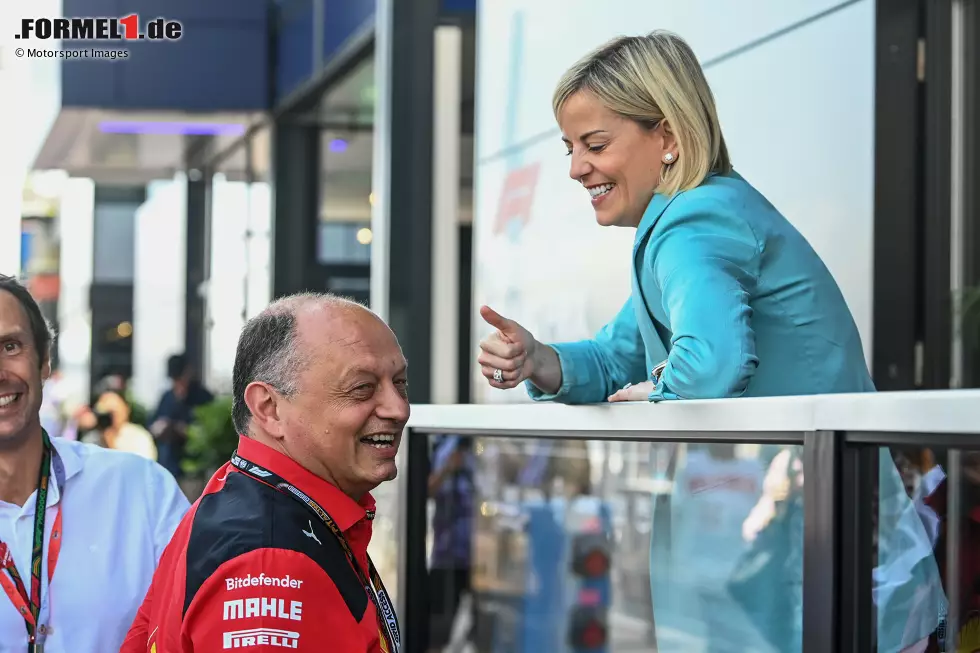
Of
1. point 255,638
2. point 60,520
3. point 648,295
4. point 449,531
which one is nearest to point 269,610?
point 255,638

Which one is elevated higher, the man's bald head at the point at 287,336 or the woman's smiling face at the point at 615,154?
the woman's smiling face at the point at 615,154

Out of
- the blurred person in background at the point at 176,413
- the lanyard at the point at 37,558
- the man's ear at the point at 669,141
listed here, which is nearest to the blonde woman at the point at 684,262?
the man's ear at the point at 669,141

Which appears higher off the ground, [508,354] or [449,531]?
[508,354]

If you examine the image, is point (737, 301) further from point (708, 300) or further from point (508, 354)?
point (508, 354)

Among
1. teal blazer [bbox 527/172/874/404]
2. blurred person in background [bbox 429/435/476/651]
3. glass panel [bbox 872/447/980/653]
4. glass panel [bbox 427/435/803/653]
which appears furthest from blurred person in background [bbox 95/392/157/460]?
glass panel [bbox 872/447/980/653]

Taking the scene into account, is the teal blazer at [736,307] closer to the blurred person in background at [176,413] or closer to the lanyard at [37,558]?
the lanyard at [37,558]

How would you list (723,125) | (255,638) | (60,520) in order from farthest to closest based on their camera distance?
1. (723,125)
2. (60,520)
3. (255,638)

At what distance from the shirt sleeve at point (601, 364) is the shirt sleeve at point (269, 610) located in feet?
2.64

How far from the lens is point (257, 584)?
1567 mm

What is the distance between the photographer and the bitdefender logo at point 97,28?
28.1 feet

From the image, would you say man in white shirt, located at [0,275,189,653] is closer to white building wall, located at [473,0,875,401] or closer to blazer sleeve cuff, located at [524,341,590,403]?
blazer sleeve cuff, located at [524,341,590,403]

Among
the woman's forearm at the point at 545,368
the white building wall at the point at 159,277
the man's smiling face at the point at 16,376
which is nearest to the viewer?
the woman's forearm at the point at 545,368

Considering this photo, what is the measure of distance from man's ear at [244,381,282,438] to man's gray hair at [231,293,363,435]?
11mm

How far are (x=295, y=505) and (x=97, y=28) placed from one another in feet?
26.6
